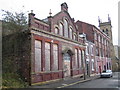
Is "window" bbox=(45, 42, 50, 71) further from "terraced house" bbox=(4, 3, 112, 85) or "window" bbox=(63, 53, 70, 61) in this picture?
"window" bbox=(63, 53, 70, 61)

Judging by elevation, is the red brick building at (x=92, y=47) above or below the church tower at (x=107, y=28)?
below

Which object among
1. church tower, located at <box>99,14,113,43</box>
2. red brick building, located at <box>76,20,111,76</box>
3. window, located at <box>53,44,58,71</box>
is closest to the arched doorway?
window, located at <box>53,44,58,71</box>

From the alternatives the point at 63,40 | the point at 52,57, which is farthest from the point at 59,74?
the point at 63,40

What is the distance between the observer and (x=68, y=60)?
23562mm

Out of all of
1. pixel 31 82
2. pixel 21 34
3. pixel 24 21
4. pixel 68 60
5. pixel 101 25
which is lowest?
pixel 31 82

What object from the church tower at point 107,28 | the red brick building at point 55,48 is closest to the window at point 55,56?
the red brick building at point 55,48

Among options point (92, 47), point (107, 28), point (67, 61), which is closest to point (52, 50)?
point (67, 61)

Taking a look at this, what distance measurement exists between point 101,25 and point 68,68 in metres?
35.6

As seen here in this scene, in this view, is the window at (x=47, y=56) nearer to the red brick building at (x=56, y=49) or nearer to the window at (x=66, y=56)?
the red brick building at (x=56, y=49)

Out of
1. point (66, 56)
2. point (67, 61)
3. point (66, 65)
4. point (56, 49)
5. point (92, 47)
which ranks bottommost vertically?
point (66, 65)

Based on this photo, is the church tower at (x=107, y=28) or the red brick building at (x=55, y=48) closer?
the red brick building at (x=55, y=48)

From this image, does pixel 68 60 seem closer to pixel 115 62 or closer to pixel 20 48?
pixel 20 48

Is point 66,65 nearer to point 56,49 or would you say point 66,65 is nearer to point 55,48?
point 56,49

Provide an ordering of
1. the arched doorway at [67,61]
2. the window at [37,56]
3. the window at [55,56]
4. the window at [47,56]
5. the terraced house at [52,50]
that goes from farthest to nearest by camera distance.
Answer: the arched doorway at [67,61] → the window at [55,56] → the window at [47,56] → the window at [37,56] → the terraced house at [52,50]
